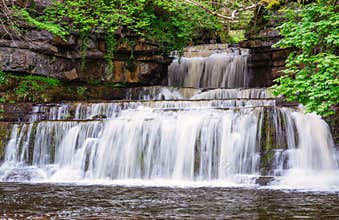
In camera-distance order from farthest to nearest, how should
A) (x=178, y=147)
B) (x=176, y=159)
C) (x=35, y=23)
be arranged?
(x=35, y=23) < (x=178, y=147) < (x=176, y=159)

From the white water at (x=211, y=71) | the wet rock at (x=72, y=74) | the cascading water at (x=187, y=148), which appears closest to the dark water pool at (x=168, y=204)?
the cascading water at (x=187, y=148)

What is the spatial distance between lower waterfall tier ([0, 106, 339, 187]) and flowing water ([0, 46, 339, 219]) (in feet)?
0.08

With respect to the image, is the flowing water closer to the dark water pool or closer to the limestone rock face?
the dark water pool

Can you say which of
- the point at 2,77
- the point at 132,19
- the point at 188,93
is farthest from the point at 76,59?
the point at 188,93

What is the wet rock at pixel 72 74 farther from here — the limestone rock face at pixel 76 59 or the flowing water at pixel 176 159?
the flowing water at pixel 176 159

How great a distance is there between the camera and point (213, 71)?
18547 mm

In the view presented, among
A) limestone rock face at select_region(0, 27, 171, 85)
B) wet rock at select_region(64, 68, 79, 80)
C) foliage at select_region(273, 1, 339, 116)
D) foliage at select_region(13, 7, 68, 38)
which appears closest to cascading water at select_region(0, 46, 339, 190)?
foliage at select_region(273, 1, 339, 116)

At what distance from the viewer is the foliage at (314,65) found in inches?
267

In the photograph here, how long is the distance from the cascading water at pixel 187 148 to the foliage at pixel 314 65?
1.98 meters

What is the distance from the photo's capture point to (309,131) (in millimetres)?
9766

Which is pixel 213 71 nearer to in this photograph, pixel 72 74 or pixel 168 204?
pixel 72 74

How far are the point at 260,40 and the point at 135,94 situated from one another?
547cm

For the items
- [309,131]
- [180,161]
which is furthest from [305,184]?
[180,161]

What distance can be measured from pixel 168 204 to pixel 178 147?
15.4 feet
